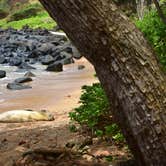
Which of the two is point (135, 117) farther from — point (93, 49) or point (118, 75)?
point (93, 49)

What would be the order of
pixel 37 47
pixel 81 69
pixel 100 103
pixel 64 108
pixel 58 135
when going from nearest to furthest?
pixel 100 103, pixel 58 135, pixel 64 108, pixel 81 69, pixel 37 47

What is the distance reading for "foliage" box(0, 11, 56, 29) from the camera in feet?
129

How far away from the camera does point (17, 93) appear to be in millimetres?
11438

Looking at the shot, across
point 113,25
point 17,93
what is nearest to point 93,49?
point 113,25

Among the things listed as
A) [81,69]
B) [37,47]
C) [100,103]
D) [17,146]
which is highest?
[37,47]

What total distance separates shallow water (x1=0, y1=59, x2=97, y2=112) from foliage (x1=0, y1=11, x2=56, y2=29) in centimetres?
2358

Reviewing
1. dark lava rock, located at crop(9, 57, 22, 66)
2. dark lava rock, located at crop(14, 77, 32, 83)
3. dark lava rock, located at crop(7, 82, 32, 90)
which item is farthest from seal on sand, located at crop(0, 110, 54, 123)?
dark lava rock, located at crop(9, 57, 22, 66)

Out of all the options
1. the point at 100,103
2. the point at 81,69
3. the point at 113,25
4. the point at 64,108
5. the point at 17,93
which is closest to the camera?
the point at 113,25

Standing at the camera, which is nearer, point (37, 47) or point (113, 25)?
point (113, 25)

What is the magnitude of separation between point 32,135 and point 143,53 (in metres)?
3.12

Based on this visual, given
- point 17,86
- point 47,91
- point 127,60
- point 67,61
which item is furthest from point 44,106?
point 67,61

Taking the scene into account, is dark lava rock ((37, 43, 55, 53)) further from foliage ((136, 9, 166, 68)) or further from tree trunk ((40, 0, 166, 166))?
tree trunk ((40, 0, 166, 166))

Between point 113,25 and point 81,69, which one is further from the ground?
point 81,69

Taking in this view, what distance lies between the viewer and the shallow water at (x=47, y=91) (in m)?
9.73
